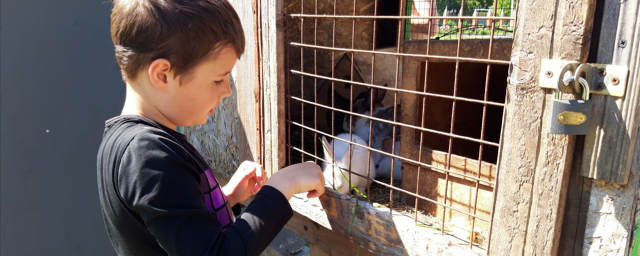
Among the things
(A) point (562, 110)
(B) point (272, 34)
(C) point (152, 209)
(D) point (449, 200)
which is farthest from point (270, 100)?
(A) point (562, 110)

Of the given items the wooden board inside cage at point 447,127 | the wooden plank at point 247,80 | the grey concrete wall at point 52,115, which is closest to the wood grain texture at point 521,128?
the wooden board inside cage at point 447,127

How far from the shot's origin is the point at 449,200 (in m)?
1.69

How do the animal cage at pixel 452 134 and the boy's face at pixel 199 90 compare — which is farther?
the boy's face at pixel 199 90

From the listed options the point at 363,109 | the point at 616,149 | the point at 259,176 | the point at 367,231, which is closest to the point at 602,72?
the point at 616,149

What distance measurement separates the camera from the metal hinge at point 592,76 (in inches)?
36.7

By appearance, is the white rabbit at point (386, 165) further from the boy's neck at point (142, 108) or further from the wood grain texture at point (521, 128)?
the boy's neck at point (142, 108)

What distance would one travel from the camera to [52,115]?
3.36m

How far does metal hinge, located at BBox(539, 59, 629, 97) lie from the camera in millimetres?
933

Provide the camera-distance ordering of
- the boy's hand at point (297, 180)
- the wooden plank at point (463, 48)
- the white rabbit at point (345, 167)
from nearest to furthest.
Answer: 1. the boy's hand at point (297, 180)
2. the wooden plank at point (463, 48)
3. the white rabbit at point (345, 167)

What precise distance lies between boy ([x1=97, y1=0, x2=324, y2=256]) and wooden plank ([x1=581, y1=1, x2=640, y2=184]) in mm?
704

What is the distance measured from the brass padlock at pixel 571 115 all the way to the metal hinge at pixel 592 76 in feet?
0.06

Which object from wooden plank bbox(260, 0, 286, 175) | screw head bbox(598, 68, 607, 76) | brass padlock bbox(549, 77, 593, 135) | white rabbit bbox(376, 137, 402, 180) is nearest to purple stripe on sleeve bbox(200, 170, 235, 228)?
wooden plank bbox(260, 0, 286, 175)

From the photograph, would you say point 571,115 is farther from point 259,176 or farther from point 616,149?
point 259,176

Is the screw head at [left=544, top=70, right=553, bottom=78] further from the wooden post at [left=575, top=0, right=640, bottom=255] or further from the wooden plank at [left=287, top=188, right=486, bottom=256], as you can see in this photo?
the wooden plank at [left=287, top=188, right=486, bottom=256]
